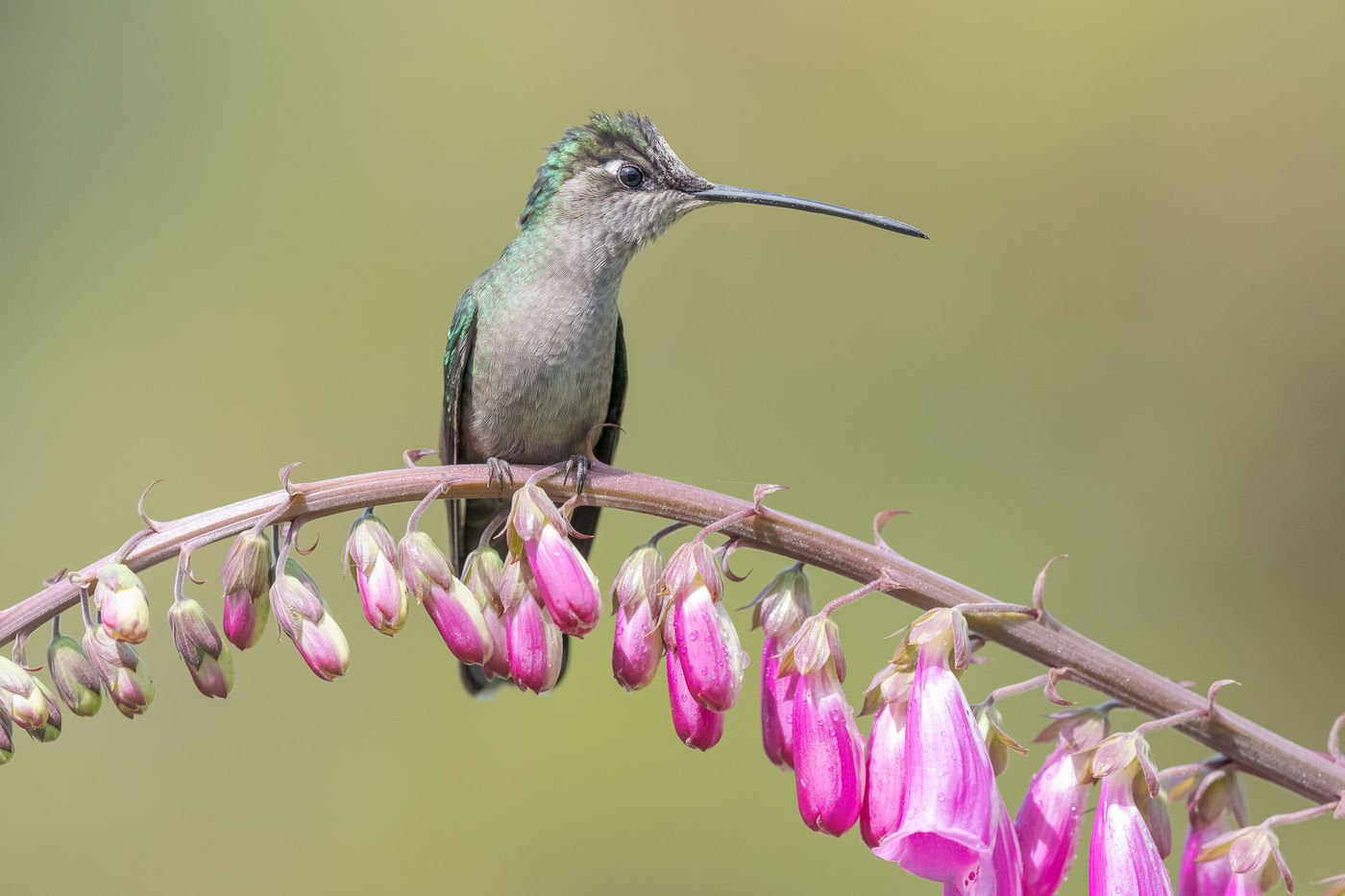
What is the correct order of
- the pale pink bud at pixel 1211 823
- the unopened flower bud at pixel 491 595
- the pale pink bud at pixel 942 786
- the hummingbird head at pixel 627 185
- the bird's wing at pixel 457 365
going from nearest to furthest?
the pale pink bud at pixel 942 786 → the pale pink bud at pixel 1211 823 → the unopened flower bud at pixel 491 595 → the hummingbird head at pixel 627 185 → the bird's wing at pixel 457 365

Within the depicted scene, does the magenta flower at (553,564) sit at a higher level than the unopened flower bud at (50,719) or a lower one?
higher

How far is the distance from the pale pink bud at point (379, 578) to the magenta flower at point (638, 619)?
26 cm

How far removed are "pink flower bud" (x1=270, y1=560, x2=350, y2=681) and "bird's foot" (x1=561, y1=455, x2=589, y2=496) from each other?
363 mm

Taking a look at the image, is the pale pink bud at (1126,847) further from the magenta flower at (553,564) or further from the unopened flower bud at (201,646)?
the unopened flower bud at (201,646)

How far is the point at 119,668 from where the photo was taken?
1336mm

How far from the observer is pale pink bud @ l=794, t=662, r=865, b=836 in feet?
4.46

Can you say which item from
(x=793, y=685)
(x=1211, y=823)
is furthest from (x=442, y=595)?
(x=1211, y=823)

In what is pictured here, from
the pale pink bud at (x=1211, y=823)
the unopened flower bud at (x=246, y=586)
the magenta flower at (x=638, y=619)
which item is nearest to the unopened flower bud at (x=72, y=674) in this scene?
the unopened flower bud at (x=246, y=586)

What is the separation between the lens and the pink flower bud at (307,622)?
1.38 m

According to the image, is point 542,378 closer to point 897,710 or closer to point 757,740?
point 897,710

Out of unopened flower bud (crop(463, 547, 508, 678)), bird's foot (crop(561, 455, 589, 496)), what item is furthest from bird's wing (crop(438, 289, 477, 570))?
unopened flower bud (crop(463, 547, 508, 678))

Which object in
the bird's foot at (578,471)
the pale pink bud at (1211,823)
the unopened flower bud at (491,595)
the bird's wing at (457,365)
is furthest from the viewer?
the bird's wing at (457,365)

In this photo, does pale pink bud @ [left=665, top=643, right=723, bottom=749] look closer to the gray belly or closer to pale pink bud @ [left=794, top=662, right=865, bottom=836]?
pale pink bud @ [left=794, top=662, right=865, bottom=836]

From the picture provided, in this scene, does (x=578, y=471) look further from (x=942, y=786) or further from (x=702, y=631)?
(x=942, y=786)
